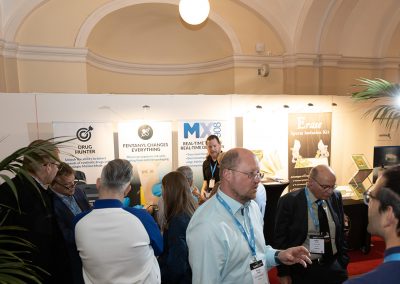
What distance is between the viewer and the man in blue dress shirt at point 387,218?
936mm

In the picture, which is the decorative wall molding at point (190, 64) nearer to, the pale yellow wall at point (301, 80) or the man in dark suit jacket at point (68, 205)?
the pale yellow wall at point (301, 80)

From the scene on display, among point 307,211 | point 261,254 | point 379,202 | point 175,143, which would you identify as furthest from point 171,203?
point 175,143

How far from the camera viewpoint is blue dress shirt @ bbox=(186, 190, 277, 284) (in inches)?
53.0

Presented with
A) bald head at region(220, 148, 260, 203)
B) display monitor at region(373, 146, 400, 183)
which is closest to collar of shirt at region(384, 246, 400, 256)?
bald head at region(220, 148, 260, 203)

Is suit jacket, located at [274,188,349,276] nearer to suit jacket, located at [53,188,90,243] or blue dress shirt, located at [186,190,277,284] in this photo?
blue dress shirt, located at [186,190,277,284]

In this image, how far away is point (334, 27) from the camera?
575 centimetres

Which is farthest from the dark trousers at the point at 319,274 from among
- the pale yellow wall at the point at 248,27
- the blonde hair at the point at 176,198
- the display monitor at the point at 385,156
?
the pale yellow wall at the point at 248,27

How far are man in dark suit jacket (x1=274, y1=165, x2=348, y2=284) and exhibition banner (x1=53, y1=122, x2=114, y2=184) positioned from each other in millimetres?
2511

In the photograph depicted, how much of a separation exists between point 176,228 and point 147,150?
2.32 meters

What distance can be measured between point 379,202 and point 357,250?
3727 mm

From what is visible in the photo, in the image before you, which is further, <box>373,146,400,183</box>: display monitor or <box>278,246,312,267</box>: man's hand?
<box>373,146,400,183</box>: display monitor

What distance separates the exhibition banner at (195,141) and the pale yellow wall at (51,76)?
6.11 ft

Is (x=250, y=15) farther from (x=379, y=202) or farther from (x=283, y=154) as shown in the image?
(x=379, y=202)

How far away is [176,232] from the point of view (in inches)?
76.2
